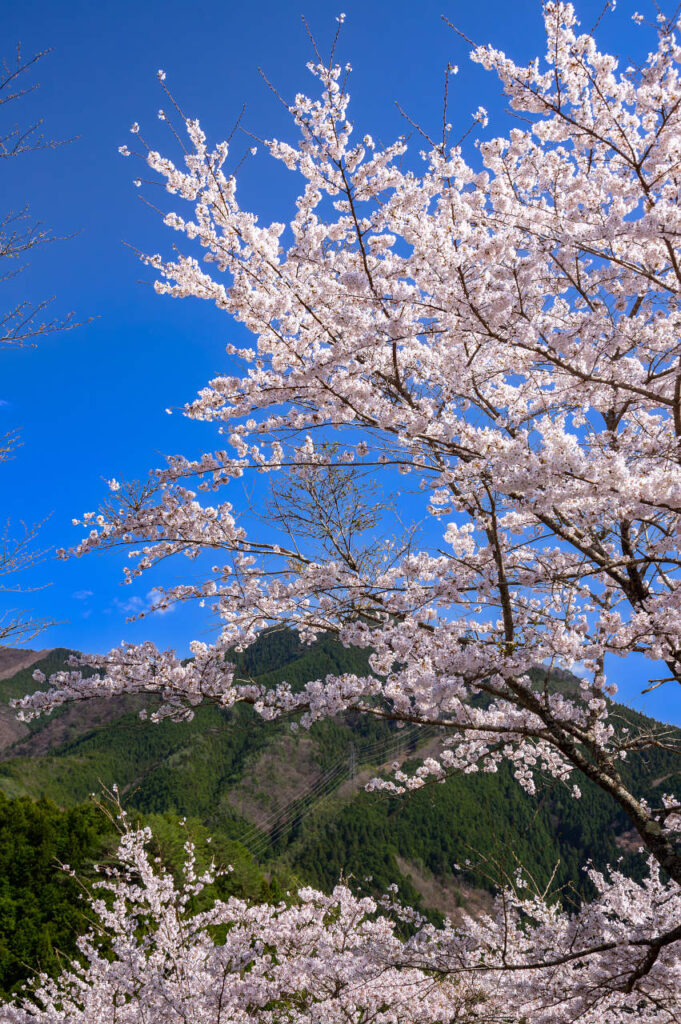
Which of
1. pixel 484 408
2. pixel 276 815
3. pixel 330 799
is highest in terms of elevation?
pixel 484 408

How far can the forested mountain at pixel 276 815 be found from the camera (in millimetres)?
14703

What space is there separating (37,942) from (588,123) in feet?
55.7

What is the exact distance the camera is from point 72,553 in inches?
187

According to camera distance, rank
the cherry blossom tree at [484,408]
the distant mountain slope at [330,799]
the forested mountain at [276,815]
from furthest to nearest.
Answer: the distant mountain slope at [330,799], the forested mountain at [276,815], the cherry blossom tree at [484,408]

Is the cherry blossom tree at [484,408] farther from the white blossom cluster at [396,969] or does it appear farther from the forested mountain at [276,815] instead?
the forested mountain at [276,815]

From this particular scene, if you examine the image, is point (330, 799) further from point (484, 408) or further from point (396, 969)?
point (484, 408)

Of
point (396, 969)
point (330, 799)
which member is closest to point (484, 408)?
point (396, 969)

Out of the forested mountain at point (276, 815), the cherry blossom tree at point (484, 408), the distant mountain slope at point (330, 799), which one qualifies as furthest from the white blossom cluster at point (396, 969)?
the distant mountain slope at point (330, 799)

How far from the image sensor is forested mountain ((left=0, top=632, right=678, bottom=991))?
14.7 m

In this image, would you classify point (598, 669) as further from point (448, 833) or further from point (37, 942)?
point (448, 833)

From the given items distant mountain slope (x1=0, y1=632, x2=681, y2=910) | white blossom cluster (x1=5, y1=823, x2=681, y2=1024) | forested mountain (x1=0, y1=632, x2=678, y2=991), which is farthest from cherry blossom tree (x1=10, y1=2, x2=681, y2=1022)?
distant mountain slope (x1=0, y1=632, x2=681, y2=910)

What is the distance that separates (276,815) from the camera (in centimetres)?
7006

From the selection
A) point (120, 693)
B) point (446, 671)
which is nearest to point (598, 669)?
point (446, 671)

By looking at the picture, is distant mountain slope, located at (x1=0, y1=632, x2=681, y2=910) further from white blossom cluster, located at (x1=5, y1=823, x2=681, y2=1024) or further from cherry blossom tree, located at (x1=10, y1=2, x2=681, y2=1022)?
cherry blossom tree, located at (x1=10, y1=2, x2=681, y2=1022)
